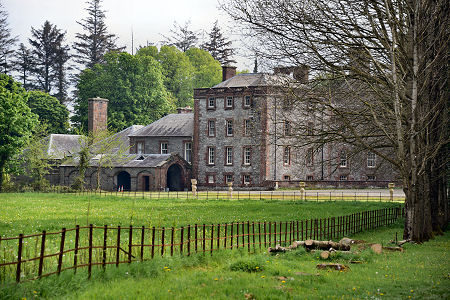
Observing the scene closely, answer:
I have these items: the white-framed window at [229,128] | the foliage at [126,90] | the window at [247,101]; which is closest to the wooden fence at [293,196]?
the white-framed window at [229,128]

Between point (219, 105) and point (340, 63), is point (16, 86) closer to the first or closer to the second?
point (219, 105)

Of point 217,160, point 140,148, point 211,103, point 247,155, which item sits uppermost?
point 211,103

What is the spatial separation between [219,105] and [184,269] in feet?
181

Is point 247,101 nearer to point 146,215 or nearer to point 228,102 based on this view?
point 228,102

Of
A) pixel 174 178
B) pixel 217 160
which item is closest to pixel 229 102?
pixel 217 160

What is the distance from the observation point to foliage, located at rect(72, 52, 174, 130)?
3346 inches

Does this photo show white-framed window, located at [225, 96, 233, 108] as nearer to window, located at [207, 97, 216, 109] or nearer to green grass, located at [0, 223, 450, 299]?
window, located at [207, 97, 216, 109]

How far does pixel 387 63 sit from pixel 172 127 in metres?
50.1

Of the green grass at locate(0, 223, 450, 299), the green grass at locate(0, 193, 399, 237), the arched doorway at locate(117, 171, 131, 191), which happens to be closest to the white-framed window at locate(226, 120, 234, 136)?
the arched doorway at locate(117, 171, 131, 191)

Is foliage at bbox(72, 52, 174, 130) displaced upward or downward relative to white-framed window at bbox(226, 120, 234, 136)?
upward

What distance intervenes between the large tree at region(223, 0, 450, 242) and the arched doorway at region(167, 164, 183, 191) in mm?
45160

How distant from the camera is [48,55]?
98188 millimetres

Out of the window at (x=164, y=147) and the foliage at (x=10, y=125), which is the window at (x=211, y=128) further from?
the foliage at (x=10, y=125)

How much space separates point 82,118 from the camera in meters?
85.6
